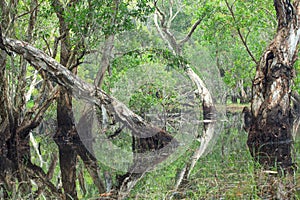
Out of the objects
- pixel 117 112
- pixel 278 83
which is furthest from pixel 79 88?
pixel 278 83

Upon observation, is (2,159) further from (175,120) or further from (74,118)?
(175,120)

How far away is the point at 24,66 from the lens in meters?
12.0

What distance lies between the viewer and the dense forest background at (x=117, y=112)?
21.8 feet

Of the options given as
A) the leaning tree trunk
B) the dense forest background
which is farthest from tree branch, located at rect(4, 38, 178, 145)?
the leaning tree trunk

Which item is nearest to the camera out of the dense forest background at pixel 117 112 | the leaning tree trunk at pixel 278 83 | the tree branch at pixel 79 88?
the dense forest background at pixel 117 112

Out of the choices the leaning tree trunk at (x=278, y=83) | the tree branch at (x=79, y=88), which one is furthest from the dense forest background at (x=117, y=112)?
the leaning tree trunk at (x=278, y=83)

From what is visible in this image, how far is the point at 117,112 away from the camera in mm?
11938

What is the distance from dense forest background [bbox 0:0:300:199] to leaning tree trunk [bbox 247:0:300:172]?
29 cm

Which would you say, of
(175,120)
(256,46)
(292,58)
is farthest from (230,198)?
(256,46)

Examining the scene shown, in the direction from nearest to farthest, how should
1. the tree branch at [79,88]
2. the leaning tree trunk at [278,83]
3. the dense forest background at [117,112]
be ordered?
the dense forest background at [117,112]
the tree branch at [79,88]
the leaning tree trunk at [278,83]

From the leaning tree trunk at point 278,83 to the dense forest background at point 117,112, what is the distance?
286 mm

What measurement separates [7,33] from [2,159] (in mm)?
2496

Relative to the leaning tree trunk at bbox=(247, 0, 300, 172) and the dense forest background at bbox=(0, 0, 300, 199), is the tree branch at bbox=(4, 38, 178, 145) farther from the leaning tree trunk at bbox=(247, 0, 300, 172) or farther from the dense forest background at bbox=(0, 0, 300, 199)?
the leaning tree trunk at bbox=(247, 0, 300, 172)

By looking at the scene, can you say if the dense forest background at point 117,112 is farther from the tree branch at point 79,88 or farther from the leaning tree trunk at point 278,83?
the leaning tree trunk at point 278,83
